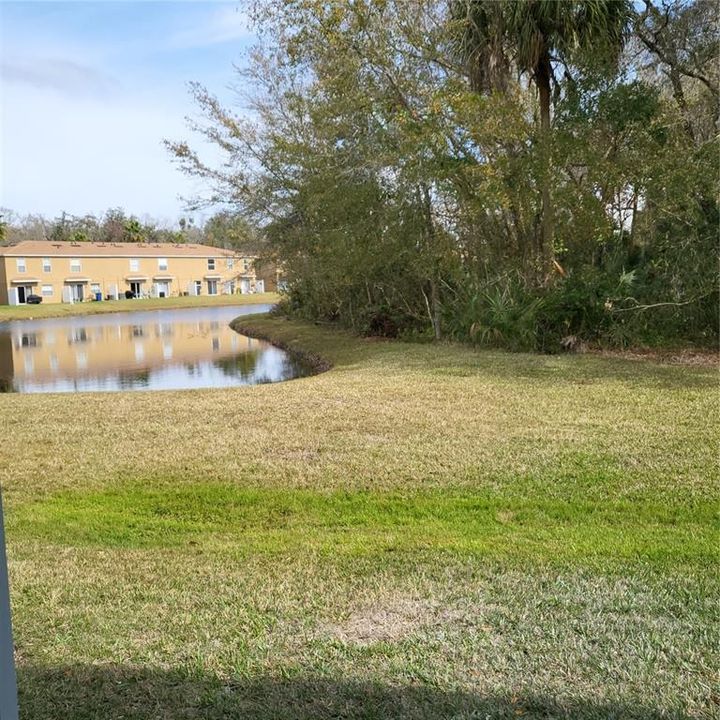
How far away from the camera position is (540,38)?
32.1 ft

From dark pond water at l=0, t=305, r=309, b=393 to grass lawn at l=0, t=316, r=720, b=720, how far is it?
5.56 m

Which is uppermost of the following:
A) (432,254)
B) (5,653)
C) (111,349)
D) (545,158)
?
(545,158)

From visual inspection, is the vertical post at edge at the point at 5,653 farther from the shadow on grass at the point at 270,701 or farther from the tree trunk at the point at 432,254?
the tree trunk at the point at 432,254

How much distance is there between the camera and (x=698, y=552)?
3.27m

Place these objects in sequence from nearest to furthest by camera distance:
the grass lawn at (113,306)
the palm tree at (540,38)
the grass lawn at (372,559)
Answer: the grass lawn at (372,559), the palm tree at (540,38), the grass lawn at (113,306)

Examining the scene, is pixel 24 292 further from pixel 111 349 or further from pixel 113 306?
pixel 111 349

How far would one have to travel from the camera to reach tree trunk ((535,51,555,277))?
10.1 m

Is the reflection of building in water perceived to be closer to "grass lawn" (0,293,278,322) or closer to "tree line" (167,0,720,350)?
"tree line" (167,0,720,350)

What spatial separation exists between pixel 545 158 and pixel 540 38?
5.38 ft

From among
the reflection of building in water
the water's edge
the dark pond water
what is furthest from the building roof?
the water's edge

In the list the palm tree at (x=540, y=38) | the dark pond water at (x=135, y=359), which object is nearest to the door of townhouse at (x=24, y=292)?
the dark pond water at (x=135, y=359)

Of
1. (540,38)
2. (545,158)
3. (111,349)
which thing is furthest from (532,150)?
(111,349)

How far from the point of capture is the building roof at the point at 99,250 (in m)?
44.2

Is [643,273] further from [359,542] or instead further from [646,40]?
[359,542]
